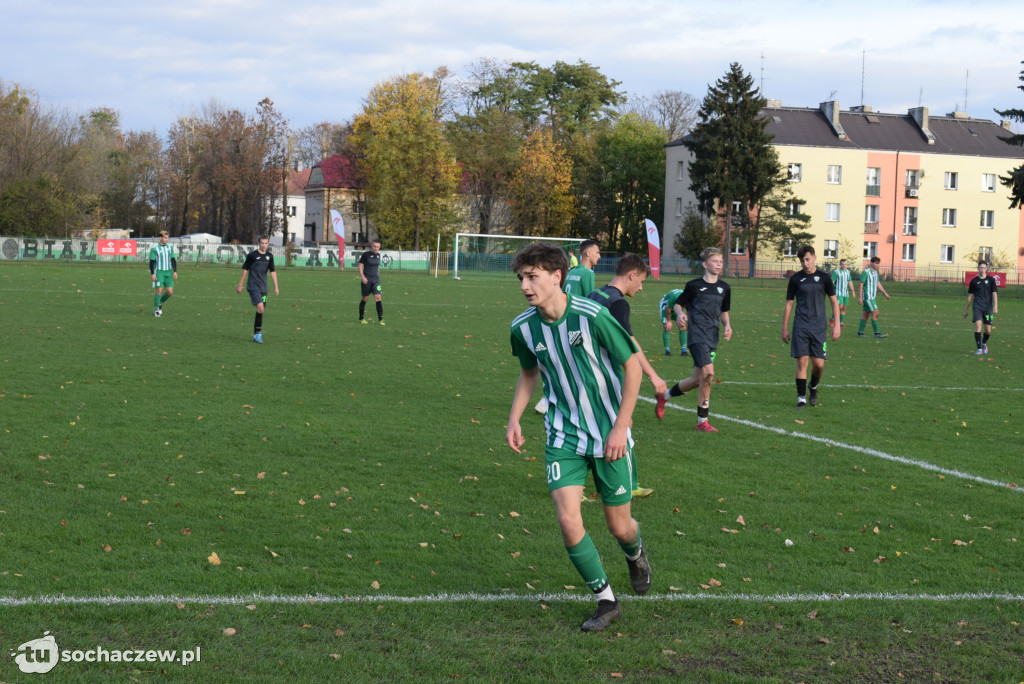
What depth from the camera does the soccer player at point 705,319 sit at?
10.7 metres

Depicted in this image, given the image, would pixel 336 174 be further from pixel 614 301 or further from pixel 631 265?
pixel 631 265

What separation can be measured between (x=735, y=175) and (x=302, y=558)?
58.3m

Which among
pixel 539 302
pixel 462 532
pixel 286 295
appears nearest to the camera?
pixel 539 302

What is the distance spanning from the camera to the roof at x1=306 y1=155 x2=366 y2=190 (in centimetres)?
8281

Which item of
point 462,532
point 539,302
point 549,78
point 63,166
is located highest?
point 549,78

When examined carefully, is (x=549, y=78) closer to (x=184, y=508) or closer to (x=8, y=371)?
(x=8, y=371)

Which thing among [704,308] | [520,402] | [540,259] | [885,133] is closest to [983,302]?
[704,308]

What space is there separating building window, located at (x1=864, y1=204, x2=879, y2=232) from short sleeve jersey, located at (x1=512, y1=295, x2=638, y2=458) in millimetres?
72096

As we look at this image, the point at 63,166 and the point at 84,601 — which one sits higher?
the point at 63,166

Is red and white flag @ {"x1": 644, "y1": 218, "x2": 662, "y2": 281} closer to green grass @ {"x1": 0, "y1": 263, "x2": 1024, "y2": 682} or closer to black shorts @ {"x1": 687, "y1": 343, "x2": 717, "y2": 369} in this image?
green grass @ {"x1": 0, "y1": 263, "x2": 1024, "y2": 682}

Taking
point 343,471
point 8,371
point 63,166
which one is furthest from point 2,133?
point 343,471

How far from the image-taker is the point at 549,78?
80.8 meters

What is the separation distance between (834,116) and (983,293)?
181 ft

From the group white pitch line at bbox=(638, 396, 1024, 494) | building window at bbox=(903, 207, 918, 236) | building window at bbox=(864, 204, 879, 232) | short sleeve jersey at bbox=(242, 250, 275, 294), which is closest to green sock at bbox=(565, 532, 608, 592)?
white pitch line at bbox=(638, 396, 1024, 494)
